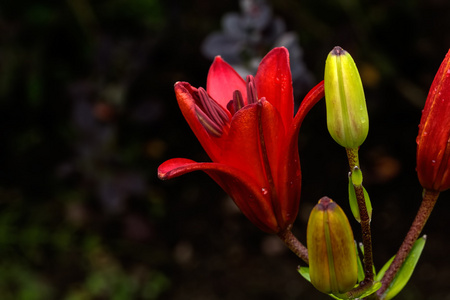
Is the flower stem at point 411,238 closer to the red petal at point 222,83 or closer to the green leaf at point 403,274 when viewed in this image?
the green leaf at point 403,274

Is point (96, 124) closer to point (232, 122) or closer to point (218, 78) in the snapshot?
point (218, 78)

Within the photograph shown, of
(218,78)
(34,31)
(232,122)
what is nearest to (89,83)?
(34,31)

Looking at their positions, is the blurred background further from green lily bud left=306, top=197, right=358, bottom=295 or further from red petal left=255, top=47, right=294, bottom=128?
green lily bud left=306, top=197, right=358, bottom=295

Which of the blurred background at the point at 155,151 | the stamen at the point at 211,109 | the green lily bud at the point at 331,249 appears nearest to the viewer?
the green lily bud at the point at 331,249

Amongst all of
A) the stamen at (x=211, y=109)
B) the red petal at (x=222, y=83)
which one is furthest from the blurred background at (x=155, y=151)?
the stamen at (x=211, y=109)

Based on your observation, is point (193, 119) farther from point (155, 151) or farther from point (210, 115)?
point (155, 151)
